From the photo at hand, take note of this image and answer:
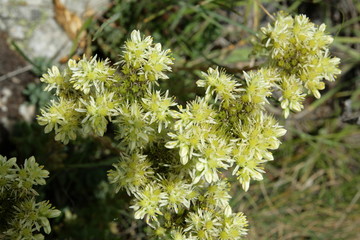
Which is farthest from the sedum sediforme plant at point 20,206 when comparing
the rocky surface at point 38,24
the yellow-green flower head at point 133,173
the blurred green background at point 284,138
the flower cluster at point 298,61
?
the rocky surface at point 38,24

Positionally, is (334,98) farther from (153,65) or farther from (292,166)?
(153,65)

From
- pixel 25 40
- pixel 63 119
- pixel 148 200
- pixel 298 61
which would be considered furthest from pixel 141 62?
pixel 25 40

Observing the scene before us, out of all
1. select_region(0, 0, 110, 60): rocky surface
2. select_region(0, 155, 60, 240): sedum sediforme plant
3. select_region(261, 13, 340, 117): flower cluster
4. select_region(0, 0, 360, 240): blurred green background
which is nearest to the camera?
select_region(0, 155, 60, 240): sedum sediforme plant

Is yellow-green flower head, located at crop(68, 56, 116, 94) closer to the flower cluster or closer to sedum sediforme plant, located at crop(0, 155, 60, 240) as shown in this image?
sedum sediforme plant, located at crop(0, 155, 60, 240)

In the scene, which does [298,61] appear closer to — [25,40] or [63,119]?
[63,119]

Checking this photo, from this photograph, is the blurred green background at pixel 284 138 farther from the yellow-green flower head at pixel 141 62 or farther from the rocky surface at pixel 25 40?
the yellow-green flower head at pixel 141 62

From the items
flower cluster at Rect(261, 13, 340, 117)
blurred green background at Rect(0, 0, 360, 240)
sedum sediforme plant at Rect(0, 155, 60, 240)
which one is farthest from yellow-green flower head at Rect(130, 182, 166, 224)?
blurred green background at Rect(0, 0, 360, 240)
